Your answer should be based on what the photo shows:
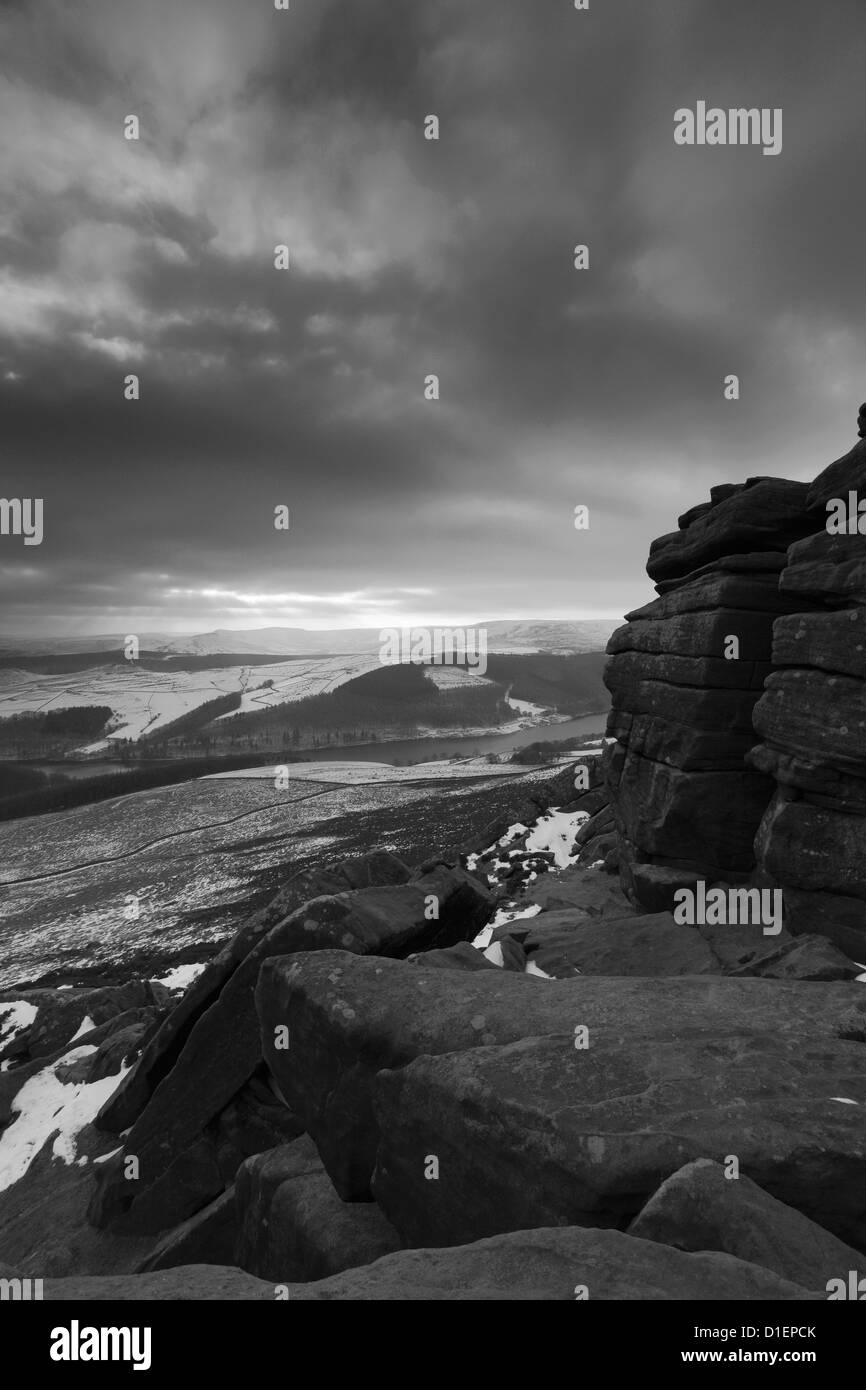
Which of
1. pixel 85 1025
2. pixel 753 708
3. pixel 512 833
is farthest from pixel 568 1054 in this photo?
pixel 512 833

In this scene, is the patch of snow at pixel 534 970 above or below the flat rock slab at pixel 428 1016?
below

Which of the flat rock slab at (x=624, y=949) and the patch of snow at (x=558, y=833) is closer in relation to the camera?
the flat rock slab at (x=624, y=949)

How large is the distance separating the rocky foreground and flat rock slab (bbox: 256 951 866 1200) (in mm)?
57

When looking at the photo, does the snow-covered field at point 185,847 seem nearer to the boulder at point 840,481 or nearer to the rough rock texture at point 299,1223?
the rough rock texture at point 299,1223

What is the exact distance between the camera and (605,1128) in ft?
22.5

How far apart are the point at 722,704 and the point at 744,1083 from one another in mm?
13946

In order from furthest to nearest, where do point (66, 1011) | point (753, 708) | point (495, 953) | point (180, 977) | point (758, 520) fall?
point (180, 977), point (66, 1011), point (758, 520), point (753, 708), point (495, 953)

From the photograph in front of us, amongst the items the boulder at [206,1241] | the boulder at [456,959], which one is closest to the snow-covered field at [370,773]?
the boulder at [456,959]

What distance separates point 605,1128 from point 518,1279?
207cm

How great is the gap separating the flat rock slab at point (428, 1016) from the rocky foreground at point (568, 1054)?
0.06 m

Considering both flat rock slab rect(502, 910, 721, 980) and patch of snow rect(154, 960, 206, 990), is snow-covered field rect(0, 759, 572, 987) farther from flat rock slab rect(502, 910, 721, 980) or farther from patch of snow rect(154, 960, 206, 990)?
flat rock slab rect(502, 910, 721, 980)

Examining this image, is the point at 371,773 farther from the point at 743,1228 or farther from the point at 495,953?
the point at 743,1228

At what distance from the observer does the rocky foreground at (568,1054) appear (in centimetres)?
590
